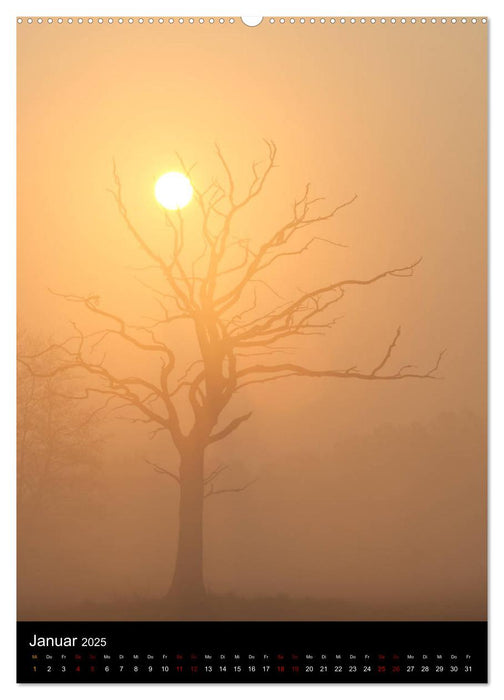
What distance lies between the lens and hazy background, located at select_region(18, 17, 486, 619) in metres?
2.63

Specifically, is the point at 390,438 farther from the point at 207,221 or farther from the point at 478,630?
the point at 207,221

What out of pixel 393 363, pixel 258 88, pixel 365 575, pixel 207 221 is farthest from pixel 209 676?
pixel 258 88

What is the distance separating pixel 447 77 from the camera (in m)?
2.69

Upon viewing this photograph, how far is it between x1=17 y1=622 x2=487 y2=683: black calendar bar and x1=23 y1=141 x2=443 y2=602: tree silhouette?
0.58m

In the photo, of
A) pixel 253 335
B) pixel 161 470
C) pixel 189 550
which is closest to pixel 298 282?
pixel 253 335

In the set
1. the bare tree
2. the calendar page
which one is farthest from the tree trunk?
the bare tree

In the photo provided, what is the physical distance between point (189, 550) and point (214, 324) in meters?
0.82

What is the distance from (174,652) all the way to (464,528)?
1132 mm

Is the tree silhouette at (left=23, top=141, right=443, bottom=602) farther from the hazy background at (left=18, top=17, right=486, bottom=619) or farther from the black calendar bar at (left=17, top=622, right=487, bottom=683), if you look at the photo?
the black calendar bar at (left=17, top=622, right=487, bottom=683)

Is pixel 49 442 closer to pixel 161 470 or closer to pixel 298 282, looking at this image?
pixel 161 470

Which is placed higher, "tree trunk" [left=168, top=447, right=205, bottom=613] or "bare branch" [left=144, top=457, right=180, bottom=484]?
"bare branch" [left=144, top=457, right=180, bottom=484]

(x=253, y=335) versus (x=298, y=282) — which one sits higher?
(x=298, y=282)

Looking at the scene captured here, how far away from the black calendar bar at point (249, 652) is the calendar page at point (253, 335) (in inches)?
0.5

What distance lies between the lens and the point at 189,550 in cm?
263
